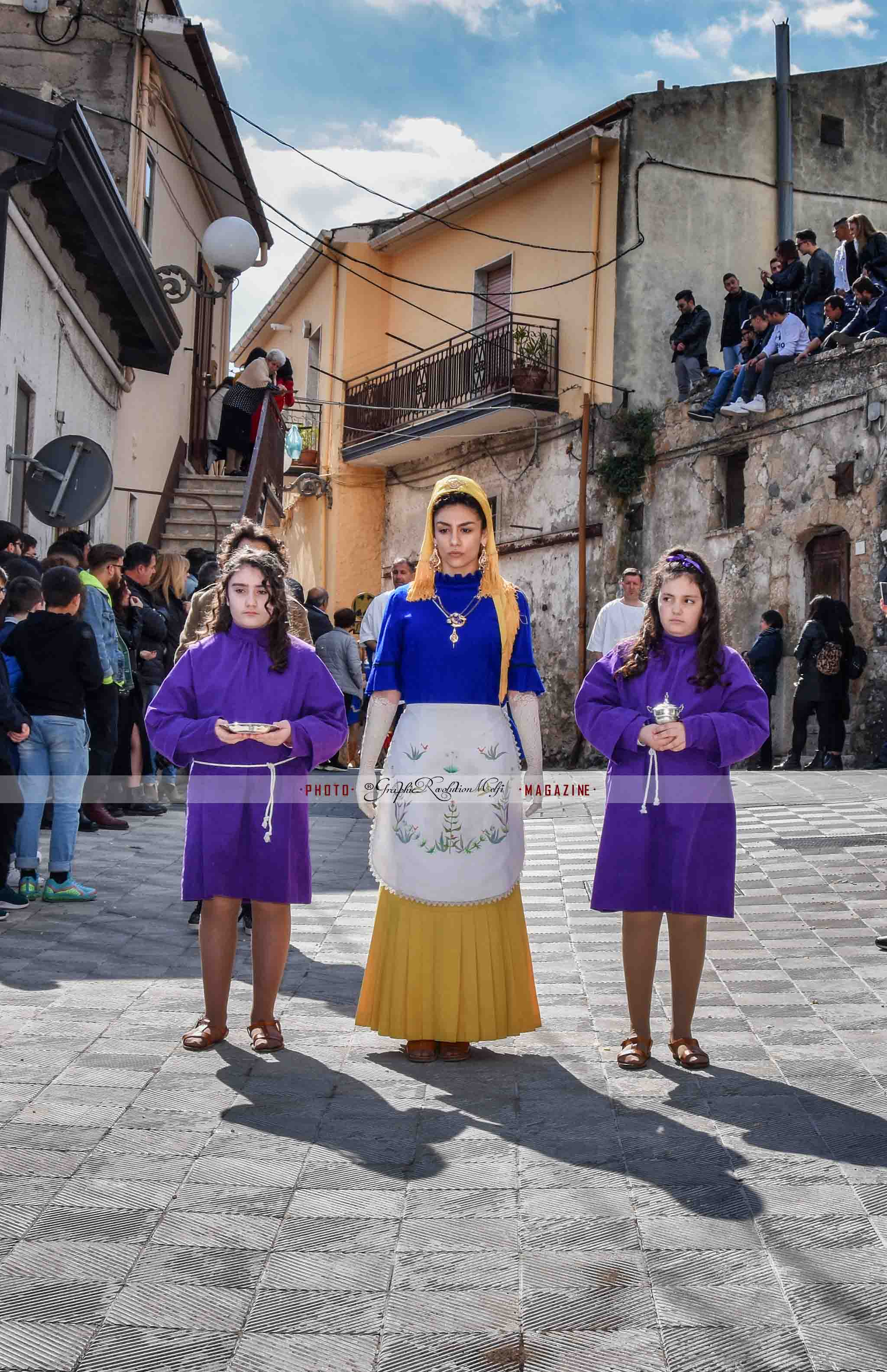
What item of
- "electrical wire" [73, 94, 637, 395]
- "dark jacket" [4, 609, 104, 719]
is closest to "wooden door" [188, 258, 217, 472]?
"electrical wire" [73, 94, 637, 395]

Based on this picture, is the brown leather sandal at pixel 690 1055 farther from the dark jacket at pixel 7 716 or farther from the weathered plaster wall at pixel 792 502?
the weathered plaster wall at pixel 792 502

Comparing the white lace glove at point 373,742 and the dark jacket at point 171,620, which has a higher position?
the dark jacket at point 171,620

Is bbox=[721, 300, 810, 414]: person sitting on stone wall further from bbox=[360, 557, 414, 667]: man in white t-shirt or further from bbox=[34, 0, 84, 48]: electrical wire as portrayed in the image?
bbox=[34, 0, 84, 48]: electrical wire

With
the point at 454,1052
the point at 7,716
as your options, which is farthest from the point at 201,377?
the point at 454,1052

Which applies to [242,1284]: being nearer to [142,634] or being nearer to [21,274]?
[142,634]

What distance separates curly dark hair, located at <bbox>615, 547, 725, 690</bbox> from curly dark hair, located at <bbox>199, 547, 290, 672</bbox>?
1157 millimetres

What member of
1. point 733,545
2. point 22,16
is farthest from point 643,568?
point 22,16

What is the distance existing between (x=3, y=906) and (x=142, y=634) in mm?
3489

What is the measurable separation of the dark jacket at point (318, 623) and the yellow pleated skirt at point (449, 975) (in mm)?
8756

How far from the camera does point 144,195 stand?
18062 millimetres

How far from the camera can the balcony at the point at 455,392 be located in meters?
22.7

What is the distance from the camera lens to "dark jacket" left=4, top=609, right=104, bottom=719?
744 centimetres

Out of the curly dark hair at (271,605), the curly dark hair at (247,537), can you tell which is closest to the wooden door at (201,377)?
the curly dark hair at (247,537)

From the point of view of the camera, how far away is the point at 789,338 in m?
17.9
